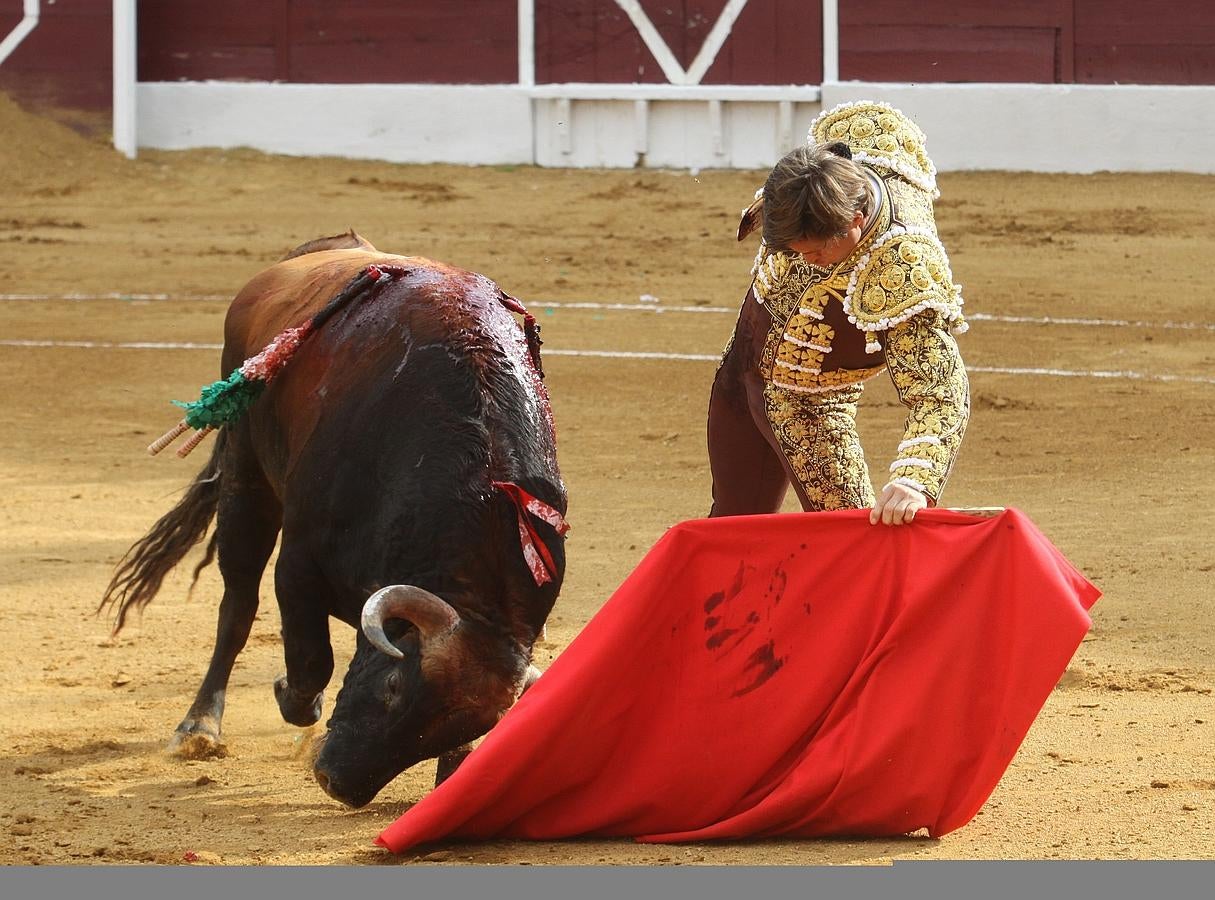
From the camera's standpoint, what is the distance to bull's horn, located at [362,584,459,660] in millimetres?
2898

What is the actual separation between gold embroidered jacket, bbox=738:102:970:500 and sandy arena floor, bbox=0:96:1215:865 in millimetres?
673

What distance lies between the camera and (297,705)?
367 cm

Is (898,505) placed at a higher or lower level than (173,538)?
higher

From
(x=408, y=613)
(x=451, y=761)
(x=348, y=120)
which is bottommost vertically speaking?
(x=451, y=761)

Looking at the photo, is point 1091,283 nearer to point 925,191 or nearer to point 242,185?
point 242,185

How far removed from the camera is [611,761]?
120 inches

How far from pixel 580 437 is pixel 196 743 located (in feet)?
10.9

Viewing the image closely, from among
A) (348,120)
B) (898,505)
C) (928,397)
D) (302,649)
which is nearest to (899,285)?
(928,397)

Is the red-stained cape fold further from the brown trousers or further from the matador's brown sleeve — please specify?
the brown trousers

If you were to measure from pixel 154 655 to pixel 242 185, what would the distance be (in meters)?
7.12

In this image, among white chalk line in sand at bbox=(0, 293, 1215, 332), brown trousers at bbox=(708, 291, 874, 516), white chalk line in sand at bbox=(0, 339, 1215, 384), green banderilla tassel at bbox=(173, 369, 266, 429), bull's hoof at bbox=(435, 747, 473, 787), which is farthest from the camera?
white chalk line in sand at bbox=(0, 293, 1215, 332)

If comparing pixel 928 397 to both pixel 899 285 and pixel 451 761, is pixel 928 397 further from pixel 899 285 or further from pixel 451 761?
pixel 451 761

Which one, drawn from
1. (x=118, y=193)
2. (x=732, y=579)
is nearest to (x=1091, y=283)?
(x=118, y=193)

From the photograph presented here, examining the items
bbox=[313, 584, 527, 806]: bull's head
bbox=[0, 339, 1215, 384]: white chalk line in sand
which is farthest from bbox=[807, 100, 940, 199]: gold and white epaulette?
bbox=[0, 339, 1215, 384]: white chalk line in sand
